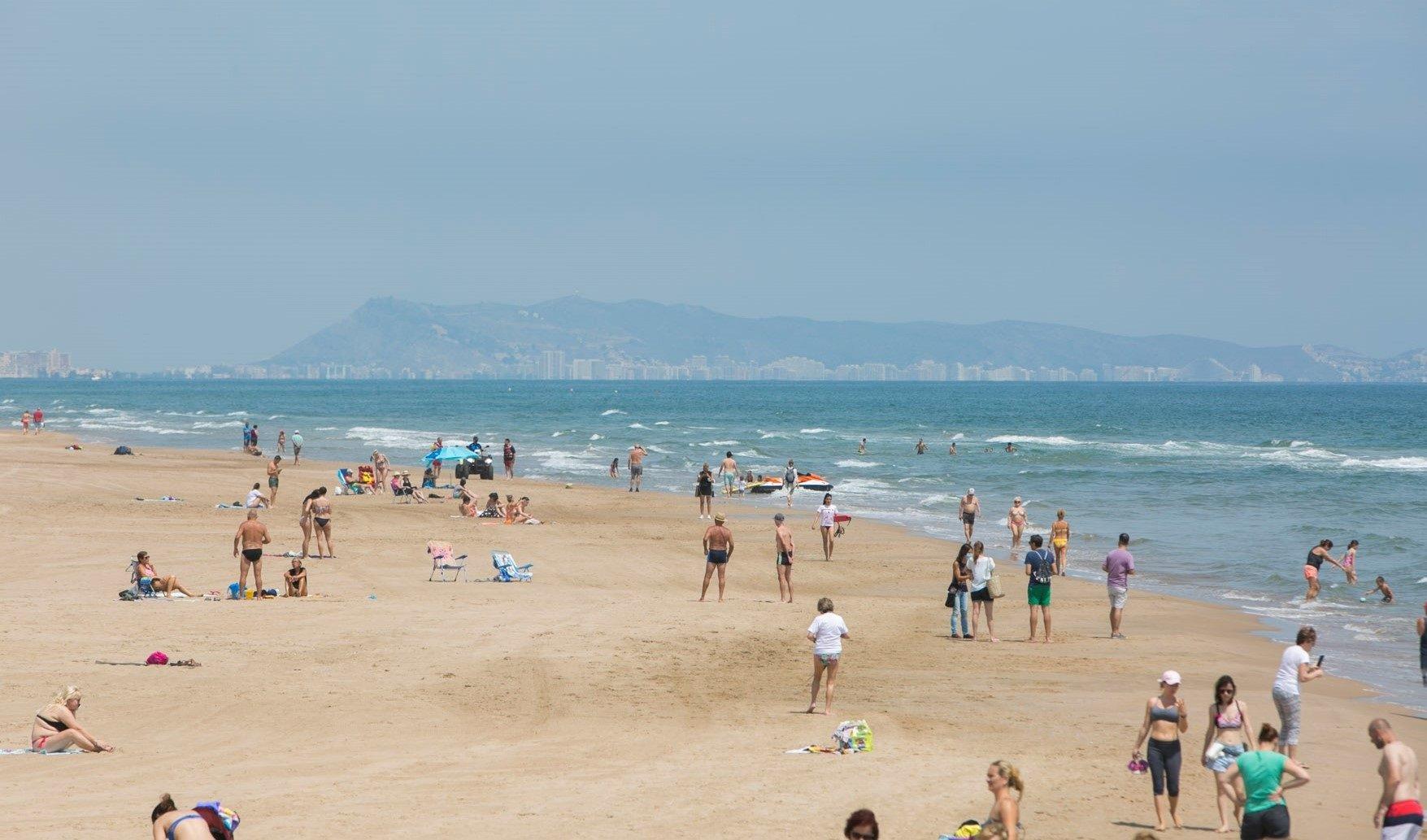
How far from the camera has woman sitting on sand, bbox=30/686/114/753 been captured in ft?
37.6

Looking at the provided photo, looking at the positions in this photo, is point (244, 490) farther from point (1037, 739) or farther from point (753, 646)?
point (1037, 739)

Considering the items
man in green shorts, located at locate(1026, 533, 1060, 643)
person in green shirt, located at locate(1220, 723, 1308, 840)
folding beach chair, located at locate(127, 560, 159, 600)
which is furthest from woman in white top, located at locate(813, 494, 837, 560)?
person in green shirt, located at locate(1220, 723, 1308, 840)

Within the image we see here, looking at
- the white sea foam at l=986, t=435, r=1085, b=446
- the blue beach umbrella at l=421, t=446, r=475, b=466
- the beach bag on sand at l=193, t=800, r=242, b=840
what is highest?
the blue beach umbrella at l=421, t=446, r=475, b=466

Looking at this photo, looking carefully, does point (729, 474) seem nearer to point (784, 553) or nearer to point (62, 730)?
point (784, 553)

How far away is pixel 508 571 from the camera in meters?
22.0

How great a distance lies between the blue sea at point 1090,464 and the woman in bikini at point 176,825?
13.0m

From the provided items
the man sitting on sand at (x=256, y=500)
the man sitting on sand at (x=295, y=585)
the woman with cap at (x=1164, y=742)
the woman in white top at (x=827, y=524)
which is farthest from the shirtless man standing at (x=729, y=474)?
the woman with cap at (x=1164, y=742)

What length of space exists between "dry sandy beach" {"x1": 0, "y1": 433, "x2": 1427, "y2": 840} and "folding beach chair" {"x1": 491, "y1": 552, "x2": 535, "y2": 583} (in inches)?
26.7

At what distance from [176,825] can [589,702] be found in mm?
6087

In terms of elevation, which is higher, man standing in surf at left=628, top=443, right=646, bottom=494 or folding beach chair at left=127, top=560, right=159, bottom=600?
man standing in surf at left=628, top=443, right=646, bottom=494

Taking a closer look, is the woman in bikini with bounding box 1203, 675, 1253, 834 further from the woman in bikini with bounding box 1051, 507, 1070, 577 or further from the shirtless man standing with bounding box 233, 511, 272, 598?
the shirtless man standing with bounding box 233, 511, 272, 598

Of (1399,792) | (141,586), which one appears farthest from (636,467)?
(1399,792)

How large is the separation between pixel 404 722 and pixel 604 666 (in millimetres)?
3129

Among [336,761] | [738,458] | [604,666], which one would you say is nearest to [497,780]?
[336,761]
